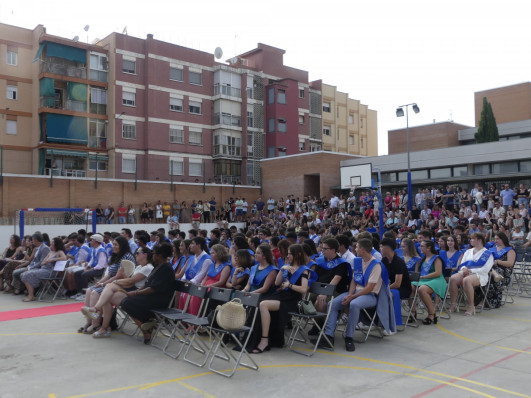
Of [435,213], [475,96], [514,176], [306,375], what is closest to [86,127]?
[435,213]

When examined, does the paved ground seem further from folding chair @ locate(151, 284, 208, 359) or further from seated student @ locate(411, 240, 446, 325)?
seated student @ locate(411, 240, 446, 325)

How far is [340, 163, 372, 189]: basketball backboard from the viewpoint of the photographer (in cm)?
2844

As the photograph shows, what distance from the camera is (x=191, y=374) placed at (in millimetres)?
5629

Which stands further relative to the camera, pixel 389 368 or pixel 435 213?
pixel 435 213

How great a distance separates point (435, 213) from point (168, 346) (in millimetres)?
17693

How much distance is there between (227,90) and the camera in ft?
134

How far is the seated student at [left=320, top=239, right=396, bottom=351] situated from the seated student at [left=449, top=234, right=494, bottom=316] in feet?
8.12

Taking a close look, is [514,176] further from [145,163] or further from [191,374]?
[145,163]

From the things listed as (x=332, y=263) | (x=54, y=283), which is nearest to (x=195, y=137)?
(x=54, y=283)

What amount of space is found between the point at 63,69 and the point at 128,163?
8372mm

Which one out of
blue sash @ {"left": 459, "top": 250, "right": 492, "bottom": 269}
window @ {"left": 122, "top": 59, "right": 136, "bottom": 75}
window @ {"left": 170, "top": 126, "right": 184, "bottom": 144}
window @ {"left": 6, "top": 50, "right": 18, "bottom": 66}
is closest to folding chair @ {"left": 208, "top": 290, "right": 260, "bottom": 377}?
blue sash @ {"left": 459, "top": 250, "right": 492, "bottom": 269}

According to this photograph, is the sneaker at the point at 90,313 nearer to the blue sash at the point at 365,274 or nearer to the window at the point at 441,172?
the blue sash at the point at 365,274

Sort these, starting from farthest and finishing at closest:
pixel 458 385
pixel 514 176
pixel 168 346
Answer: pixel 514 176, pixel 168 346, pixel 458 385

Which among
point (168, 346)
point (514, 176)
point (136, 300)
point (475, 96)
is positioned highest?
point (475, 96)
